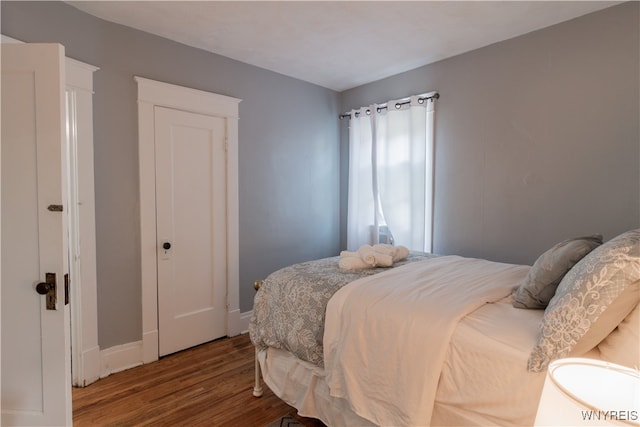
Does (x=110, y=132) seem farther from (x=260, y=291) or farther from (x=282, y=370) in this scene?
(x=282, y=370)

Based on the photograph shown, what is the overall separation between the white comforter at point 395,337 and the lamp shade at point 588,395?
0.54 metres

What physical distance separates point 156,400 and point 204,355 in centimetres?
67

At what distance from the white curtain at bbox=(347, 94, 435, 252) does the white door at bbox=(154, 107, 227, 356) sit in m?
1.55

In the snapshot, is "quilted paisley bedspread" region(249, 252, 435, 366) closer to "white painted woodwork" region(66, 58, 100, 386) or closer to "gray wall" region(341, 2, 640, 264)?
"white painted woodwork" region(66, 58, 100, 386)

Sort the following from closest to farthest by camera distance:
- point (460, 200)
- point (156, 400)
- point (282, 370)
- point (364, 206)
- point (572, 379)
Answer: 1. point (572, 379)
2. point (282, 370)
3. point (156, 400)
4. point (460, 200)
5. point (364, 206)

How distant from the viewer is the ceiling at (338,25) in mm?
2314

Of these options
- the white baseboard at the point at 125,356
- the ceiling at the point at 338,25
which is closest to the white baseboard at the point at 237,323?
the white baseboard at the point at 125,356

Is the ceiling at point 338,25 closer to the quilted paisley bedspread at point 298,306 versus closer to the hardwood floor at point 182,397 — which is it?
the quilted paisley bedspread at point 298,306

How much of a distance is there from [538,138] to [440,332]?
2.10 meters

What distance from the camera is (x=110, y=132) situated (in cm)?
256

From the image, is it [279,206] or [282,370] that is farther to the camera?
[279,206]

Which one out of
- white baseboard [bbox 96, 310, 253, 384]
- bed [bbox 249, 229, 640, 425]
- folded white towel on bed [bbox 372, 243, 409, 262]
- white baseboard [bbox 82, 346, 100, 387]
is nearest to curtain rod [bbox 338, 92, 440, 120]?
folded white towel on bed [bbox 372, 243, 409, 262]

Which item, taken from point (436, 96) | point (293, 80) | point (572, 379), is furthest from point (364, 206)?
point (572, 379)

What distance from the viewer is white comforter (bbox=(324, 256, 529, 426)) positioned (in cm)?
141
